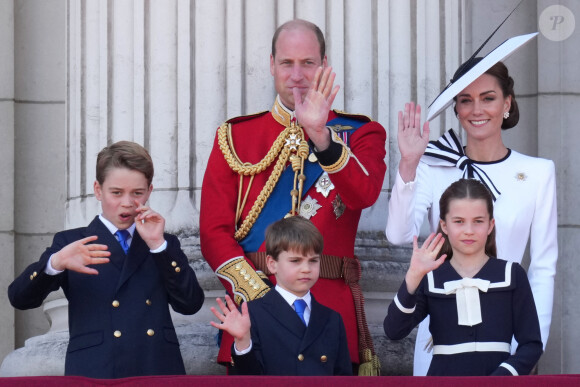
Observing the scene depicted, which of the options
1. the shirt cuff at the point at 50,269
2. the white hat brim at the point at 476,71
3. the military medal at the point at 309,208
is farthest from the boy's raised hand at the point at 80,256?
the white hat brim at the point at 476,71

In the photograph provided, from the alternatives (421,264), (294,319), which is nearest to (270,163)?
(294,319)

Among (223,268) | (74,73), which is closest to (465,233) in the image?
(223,268)

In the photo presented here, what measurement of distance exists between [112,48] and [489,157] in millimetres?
1780

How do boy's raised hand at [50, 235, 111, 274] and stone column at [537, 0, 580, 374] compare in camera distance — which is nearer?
boy's raised hand at [50, 235, 111, 274]

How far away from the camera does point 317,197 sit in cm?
500

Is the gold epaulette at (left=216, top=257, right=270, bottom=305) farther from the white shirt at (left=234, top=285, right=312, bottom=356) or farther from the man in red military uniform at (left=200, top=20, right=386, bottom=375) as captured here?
the white shirt at (left=234, top=285, right=312, bottom=356)

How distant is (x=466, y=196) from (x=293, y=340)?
755 mm

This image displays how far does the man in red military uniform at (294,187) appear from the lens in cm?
480

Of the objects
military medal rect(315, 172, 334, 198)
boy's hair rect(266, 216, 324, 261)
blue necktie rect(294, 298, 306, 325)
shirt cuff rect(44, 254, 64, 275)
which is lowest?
blue necktie rect(294, 298, 306, 325)

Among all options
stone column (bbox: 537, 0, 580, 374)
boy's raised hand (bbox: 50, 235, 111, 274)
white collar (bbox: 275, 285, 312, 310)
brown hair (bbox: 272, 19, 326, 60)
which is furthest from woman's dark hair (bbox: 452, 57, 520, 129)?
stone column (bbox: 537, 0, 580, 374)

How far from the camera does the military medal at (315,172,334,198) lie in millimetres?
4992

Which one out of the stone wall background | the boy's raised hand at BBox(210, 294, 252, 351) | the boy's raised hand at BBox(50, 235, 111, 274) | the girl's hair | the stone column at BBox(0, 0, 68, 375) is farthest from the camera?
the stone column at BBox(0, 0, 68, 375)

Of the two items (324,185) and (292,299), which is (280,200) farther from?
(292,299)

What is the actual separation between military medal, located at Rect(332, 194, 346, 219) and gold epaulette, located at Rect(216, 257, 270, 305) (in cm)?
40
